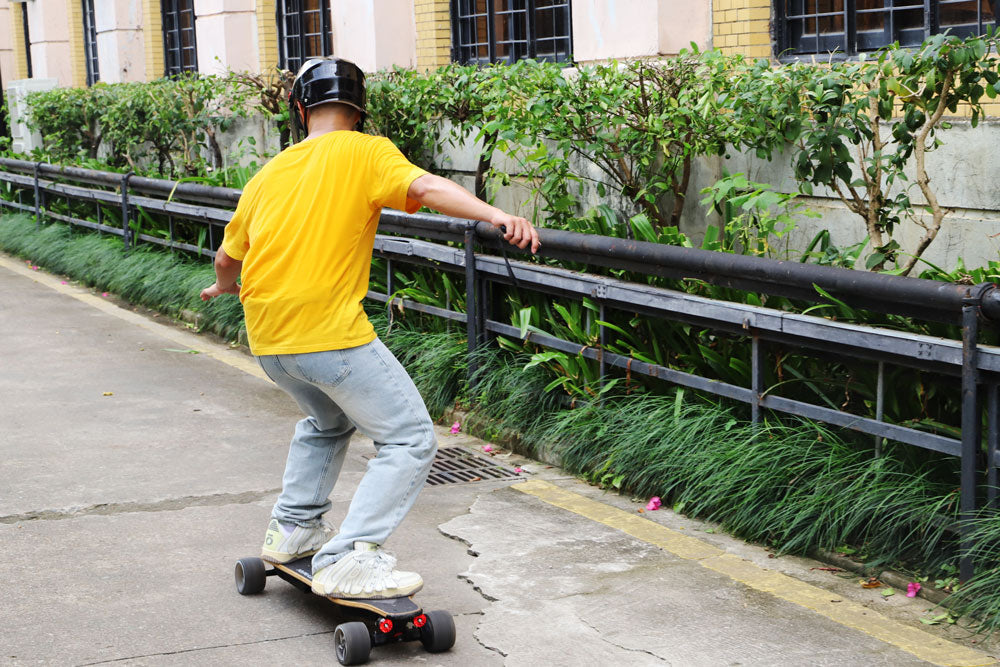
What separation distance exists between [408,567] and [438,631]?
3.11ft

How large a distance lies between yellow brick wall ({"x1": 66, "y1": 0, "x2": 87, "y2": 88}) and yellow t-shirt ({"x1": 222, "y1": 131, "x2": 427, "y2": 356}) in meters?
20.2

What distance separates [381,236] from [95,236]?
6.85 metres

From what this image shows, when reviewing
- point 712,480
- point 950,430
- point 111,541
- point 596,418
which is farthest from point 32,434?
point 950,430

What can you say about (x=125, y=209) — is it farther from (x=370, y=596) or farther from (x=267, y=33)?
(x=370, y=596)

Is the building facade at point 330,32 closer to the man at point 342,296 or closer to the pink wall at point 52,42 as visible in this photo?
the pink wall at point 52,42

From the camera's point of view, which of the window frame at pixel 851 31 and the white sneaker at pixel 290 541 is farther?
the window frame at pixel 851 31

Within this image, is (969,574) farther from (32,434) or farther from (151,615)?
(32,434)

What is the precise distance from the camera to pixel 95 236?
14.4m

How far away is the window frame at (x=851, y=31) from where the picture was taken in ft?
24.1

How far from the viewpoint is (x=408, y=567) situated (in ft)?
17.5

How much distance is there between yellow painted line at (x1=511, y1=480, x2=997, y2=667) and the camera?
14.5 ft

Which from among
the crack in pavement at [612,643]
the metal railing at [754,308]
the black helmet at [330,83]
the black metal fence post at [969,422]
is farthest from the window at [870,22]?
the crack in pavement at [612,643]

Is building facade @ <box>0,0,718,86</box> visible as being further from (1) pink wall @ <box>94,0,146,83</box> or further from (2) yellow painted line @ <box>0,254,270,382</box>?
(2) yellow painted line @ <box>0,254,270,382</box>

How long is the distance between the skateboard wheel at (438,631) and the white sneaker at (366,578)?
0.39 ft
